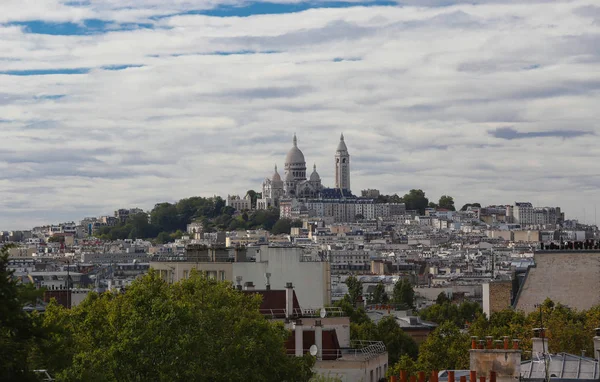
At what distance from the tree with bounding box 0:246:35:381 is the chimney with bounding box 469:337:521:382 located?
6.27 m

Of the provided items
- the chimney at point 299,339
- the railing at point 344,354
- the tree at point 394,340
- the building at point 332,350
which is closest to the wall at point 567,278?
the tree at point 394,340

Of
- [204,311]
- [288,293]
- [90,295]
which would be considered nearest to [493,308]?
[288,293]

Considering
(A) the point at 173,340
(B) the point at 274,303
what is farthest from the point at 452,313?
(A) the point at 173,340

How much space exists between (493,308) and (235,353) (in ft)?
128

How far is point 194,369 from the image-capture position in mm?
31266

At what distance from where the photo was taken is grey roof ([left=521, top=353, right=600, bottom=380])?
2442 centimetres

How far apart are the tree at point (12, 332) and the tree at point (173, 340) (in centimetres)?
773

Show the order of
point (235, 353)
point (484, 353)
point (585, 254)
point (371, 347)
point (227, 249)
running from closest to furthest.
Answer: point (484, 353) → point (235, 353) → point (371, 347) → point (585, 254) → point (227, 249)

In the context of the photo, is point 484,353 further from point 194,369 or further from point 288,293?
point 288,293

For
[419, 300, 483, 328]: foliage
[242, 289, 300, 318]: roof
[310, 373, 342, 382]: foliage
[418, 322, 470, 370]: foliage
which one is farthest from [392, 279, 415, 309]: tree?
[310, 373, 342, 382]: foliage

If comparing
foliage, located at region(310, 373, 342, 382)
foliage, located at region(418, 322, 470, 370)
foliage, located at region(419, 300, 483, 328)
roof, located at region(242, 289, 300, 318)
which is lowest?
foliage, located at region(310, 373, 342, 382)

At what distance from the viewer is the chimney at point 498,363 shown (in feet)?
76.3

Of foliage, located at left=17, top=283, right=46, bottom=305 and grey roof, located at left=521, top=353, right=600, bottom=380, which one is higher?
foliage, located at left=17, top=283, right=46, bottom=305

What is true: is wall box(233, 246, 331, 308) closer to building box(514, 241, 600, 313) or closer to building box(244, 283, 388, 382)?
building box(514, 241, 600, 313)
